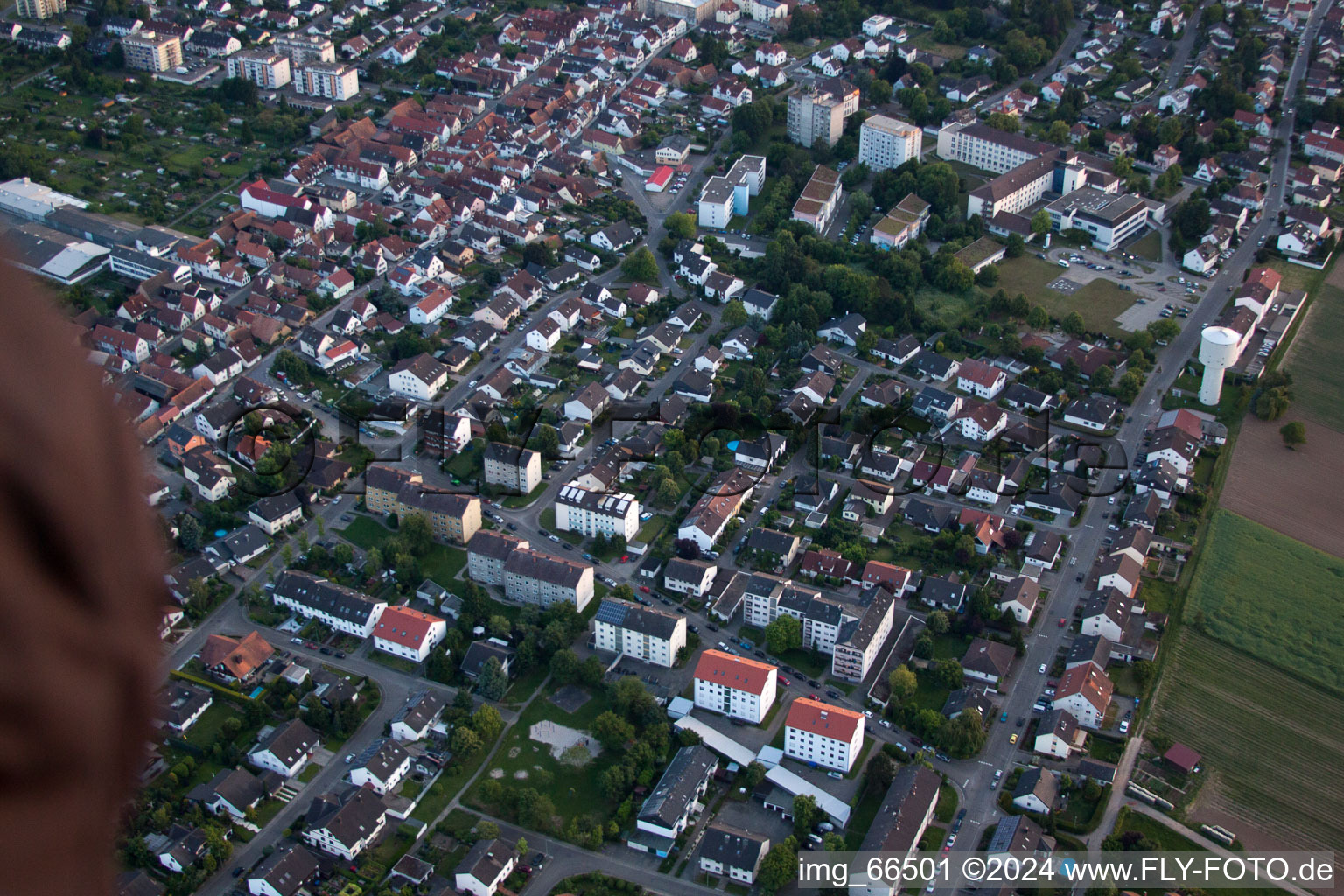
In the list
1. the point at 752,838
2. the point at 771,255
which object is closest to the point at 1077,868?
the point at 752,838

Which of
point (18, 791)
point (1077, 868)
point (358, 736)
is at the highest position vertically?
point (18, 791)

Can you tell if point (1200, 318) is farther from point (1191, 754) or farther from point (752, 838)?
point (752, 838)

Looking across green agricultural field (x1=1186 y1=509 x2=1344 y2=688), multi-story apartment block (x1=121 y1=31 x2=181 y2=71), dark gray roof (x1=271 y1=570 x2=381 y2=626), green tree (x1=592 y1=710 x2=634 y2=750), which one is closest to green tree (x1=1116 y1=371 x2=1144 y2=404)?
green agricultural field (x1=1186 y1=509 x2=1344 y2=688)

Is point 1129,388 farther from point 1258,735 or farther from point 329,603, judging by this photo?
point 329,603

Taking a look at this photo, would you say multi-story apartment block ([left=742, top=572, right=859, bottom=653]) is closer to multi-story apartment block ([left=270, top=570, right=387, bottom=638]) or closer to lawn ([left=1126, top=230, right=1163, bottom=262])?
multi-story apartment block ([left=270, top=570, right=387, bottom=638])

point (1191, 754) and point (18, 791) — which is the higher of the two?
point (18, 791)

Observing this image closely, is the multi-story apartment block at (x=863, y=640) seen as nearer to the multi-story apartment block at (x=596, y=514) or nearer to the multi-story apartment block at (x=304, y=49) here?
the multi-story apartment block at (x=596, y=514)
